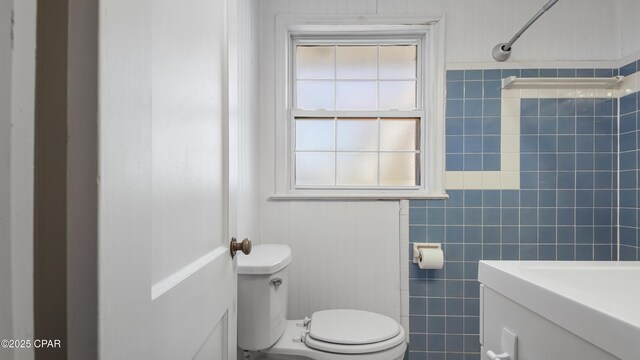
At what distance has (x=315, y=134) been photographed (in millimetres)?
1878

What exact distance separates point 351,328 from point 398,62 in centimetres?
152

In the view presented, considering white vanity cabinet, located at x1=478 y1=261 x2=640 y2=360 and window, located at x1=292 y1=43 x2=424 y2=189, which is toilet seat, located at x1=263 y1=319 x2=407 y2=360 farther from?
window, located at x1=292 y1=43 x2=424 y2=189

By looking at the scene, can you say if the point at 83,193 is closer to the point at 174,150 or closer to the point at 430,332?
the point at 174,150

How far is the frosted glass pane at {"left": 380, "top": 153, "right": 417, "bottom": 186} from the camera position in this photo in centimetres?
187

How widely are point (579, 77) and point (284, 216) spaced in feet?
6.08

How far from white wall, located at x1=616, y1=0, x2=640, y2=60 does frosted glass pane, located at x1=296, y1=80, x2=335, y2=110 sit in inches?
64.0

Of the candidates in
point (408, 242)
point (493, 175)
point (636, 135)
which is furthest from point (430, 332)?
point (636, 135)

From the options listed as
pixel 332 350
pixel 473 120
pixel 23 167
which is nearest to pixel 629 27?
pixel 473 120

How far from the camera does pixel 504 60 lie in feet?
5.59

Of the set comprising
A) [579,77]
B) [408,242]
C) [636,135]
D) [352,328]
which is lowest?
[352,328]

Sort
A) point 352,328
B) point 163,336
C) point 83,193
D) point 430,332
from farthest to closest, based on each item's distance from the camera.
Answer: point 430,332
point 352,328
point 163,336
point 83,193

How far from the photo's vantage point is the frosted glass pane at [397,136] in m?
1.87

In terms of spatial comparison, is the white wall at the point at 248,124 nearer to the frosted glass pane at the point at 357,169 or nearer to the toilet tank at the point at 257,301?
the toilet tank at the point at 257,301

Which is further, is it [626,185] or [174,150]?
[626,185]
